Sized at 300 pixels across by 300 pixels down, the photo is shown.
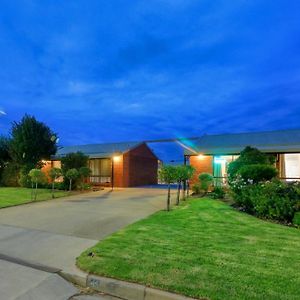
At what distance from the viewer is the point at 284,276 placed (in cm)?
450

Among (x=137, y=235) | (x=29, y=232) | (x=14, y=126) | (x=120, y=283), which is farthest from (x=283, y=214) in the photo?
(x=14, y=126)

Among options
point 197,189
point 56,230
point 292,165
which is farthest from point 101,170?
point 56,230

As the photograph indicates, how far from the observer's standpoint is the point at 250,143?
2248 cm

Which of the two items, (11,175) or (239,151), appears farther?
(11,175)

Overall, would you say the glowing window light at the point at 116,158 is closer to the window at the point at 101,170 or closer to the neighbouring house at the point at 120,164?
the neighbouring house at the point at 120,164

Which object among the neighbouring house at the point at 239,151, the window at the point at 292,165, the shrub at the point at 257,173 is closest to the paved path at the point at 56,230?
the shrub at the point at 257,173

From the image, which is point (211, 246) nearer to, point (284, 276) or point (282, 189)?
point (284, 276)

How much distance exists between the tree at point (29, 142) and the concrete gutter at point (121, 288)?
23275mm

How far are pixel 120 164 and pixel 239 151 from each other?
1058 centimetres

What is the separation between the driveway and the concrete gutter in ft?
0.90

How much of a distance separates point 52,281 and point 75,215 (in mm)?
6159

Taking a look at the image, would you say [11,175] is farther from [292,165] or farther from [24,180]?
[292,165]

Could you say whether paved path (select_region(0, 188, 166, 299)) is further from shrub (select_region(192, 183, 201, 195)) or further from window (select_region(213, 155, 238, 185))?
window (select_region(213, 155, 238, 185))

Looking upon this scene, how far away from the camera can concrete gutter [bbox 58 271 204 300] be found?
14.0ft
